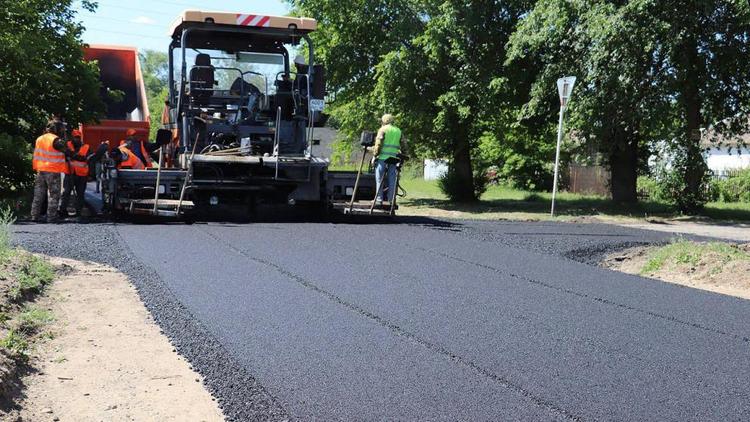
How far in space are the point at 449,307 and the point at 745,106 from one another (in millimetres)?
14124

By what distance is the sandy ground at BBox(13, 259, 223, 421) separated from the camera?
14.2ft

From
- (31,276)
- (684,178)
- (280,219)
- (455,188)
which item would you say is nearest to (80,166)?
(280,219)

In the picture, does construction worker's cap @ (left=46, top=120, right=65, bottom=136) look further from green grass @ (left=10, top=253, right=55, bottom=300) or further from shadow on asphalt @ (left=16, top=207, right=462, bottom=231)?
green grass @ (left=10, top=253, right=55, bottom=300)

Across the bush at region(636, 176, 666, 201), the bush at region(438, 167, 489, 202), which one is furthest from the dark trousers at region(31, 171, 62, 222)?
the bush at region(636, 176, 666, 201)

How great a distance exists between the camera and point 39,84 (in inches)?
613

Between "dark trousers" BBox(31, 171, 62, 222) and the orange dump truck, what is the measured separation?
19.7ft

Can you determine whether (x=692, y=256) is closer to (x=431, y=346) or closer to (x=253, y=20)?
(x=431, y=346)

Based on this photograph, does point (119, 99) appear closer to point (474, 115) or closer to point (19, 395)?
point (474, 115)

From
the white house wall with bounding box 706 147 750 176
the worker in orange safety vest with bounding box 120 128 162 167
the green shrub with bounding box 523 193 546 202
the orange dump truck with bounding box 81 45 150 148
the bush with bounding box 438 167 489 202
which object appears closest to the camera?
the worker in orange safety vest with bounding box 120 128 162 167

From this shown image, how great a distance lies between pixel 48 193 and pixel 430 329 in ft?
28.3

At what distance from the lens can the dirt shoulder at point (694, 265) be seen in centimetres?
896

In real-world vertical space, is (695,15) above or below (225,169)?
above

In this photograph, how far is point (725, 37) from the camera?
17.1 meters

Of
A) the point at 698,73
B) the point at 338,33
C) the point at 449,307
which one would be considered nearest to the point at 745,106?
the point at 698,73
